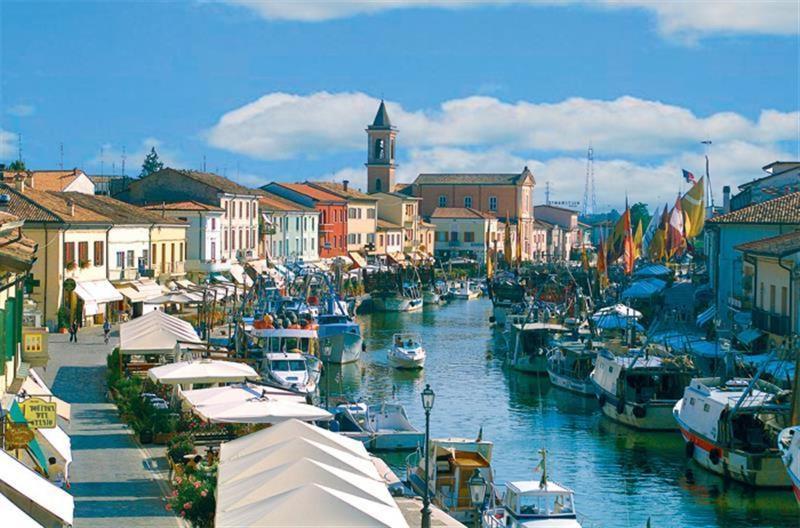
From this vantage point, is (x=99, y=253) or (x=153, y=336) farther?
(x=99, y=253)

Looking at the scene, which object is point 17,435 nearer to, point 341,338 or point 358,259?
point 341,338

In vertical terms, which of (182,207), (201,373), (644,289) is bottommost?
(201,373)

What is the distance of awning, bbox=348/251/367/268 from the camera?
107 m

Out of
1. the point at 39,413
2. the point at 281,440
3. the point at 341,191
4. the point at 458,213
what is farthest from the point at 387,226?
the point at 281,440

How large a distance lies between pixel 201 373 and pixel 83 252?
83.8 feet

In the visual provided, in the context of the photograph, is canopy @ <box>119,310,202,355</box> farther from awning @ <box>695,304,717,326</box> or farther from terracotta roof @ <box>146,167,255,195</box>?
terracotta roof @ <box>146,167,255,195</box>

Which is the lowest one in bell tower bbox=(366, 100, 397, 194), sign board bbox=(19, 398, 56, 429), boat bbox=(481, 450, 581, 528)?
boat bbox=(481, 450, 581, 528)

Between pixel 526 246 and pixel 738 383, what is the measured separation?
117m

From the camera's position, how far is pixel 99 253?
188 feet

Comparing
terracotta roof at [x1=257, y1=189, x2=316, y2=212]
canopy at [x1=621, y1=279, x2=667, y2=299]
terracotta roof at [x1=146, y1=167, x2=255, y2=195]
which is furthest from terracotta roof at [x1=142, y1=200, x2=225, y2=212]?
canopy at [x1=621, y1=279, x2=667, y2=299]

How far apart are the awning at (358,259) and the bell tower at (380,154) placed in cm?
2902

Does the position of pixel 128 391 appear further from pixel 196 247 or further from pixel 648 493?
pixel 196 247

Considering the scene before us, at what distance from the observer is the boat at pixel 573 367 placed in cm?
4706

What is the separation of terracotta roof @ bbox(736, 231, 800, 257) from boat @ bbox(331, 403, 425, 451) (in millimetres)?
15168
